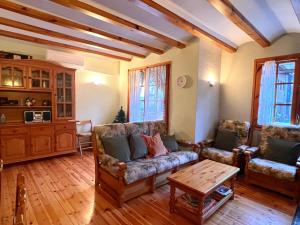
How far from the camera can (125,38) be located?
359cm

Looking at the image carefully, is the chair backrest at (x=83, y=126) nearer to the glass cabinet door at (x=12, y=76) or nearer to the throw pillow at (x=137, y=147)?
the glass cabinet door at (x=12, y=76)

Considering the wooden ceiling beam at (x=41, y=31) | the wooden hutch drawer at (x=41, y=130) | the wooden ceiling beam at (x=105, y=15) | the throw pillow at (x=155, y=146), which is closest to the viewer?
the wooden ceiling beam at (x=105, y=15)

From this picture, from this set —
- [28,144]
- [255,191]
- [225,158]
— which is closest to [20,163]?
[28,144]

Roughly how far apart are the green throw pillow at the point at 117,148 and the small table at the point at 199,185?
→ 0.79 m

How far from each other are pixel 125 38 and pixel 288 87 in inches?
124

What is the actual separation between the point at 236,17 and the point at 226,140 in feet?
7.41

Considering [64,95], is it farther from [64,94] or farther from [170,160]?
[170,160]

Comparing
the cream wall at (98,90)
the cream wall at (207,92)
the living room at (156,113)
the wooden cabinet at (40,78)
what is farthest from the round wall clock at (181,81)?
the wooden cabinet at (40,78)

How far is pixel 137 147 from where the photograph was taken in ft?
9.71

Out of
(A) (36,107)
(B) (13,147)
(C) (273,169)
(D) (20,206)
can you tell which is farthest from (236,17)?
(B) (13,147)

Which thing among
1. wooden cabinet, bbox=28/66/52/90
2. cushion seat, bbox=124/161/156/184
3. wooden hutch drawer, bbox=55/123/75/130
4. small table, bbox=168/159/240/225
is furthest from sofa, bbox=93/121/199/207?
wooden cabinet, bbox=28/66/52/90

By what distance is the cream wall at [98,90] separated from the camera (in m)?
4.83

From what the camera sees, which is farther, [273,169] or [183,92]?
[183,92]

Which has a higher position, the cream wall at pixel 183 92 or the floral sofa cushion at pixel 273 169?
the cream wall at pixel 183 92
